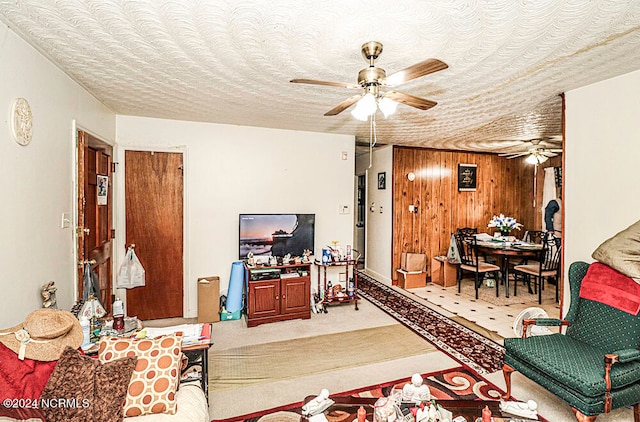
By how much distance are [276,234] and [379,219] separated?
2513 millimetres

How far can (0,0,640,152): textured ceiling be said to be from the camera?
1642 mm

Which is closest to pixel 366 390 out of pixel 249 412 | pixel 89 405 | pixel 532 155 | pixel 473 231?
pixel 249 412

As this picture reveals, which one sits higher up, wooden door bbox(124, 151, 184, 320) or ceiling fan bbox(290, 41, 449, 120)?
ceiling fan bbox(290, 41, 449, 120)

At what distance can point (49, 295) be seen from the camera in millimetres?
2119

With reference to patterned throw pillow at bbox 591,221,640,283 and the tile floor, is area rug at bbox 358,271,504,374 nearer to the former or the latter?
the tile floor

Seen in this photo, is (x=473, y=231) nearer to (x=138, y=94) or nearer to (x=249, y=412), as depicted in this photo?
(x=249, y=412)

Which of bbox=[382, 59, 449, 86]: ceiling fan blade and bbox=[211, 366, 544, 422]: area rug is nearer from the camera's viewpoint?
bbox=[382, 59, 449, 86]: ceiling fan blade

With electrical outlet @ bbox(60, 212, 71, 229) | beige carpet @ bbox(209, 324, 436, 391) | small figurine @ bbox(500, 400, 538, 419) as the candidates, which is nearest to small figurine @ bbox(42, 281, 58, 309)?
electrical outlet @ bbox(60, 212, 71, 229)

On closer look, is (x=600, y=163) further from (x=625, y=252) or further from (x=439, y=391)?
(x=439, y=391)

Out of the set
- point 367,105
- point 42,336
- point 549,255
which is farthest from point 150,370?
point 549,255

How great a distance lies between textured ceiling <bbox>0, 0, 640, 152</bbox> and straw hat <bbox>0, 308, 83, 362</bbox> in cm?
159

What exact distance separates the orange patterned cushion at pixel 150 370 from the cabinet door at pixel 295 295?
2.17 meters

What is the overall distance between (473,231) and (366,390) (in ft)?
14.4

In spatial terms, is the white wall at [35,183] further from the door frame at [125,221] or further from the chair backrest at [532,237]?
the chair backrest at [532,237]
